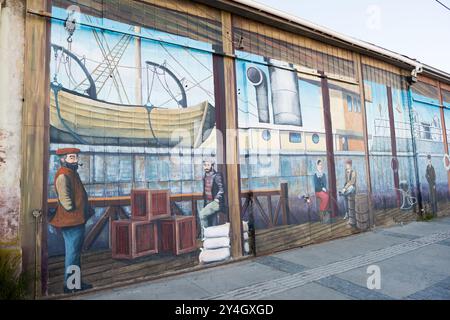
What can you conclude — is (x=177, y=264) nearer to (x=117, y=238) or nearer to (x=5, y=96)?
(x=117, y=238)

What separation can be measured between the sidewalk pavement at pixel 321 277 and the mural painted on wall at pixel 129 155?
0.45 meters

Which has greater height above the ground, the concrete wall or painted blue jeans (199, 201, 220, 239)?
the concrete wall

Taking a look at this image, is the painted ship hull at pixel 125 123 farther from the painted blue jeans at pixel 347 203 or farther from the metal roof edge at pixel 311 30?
the painted blue jeans at pixel 347 203

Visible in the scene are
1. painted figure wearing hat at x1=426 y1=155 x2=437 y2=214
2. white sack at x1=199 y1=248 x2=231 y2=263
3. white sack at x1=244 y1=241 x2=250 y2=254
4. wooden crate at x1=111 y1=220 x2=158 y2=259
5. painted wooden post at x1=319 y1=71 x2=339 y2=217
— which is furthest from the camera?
painted figure wearing hat at x1=426 y1=155 x2=437 y2=214

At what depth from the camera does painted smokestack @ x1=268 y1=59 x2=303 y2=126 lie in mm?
6359

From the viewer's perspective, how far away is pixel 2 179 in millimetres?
3738

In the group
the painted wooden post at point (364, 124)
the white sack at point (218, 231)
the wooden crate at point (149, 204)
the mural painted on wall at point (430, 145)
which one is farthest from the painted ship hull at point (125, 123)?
the mural painted on wall at point (430, 145)

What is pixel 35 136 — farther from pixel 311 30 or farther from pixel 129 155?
pixel 311 30

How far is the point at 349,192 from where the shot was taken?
751 centimetres

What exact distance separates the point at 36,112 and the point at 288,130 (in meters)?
4.92

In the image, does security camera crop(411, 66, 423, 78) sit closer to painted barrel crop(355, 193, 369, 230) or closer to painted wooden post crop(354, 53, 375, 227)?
painted wooden post crop(354, 53, 375, 227)

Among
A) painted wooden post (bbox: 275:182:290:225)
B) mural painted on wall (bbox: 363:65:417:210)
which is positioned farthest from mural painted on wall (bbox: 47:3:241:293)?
mural painted on wall (bbox: 363:65:417:210)

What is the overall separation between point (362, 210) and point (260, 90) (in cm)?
459

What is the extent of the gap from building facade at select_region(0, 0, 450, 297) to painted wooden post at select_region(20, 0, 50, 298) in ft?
0.05
